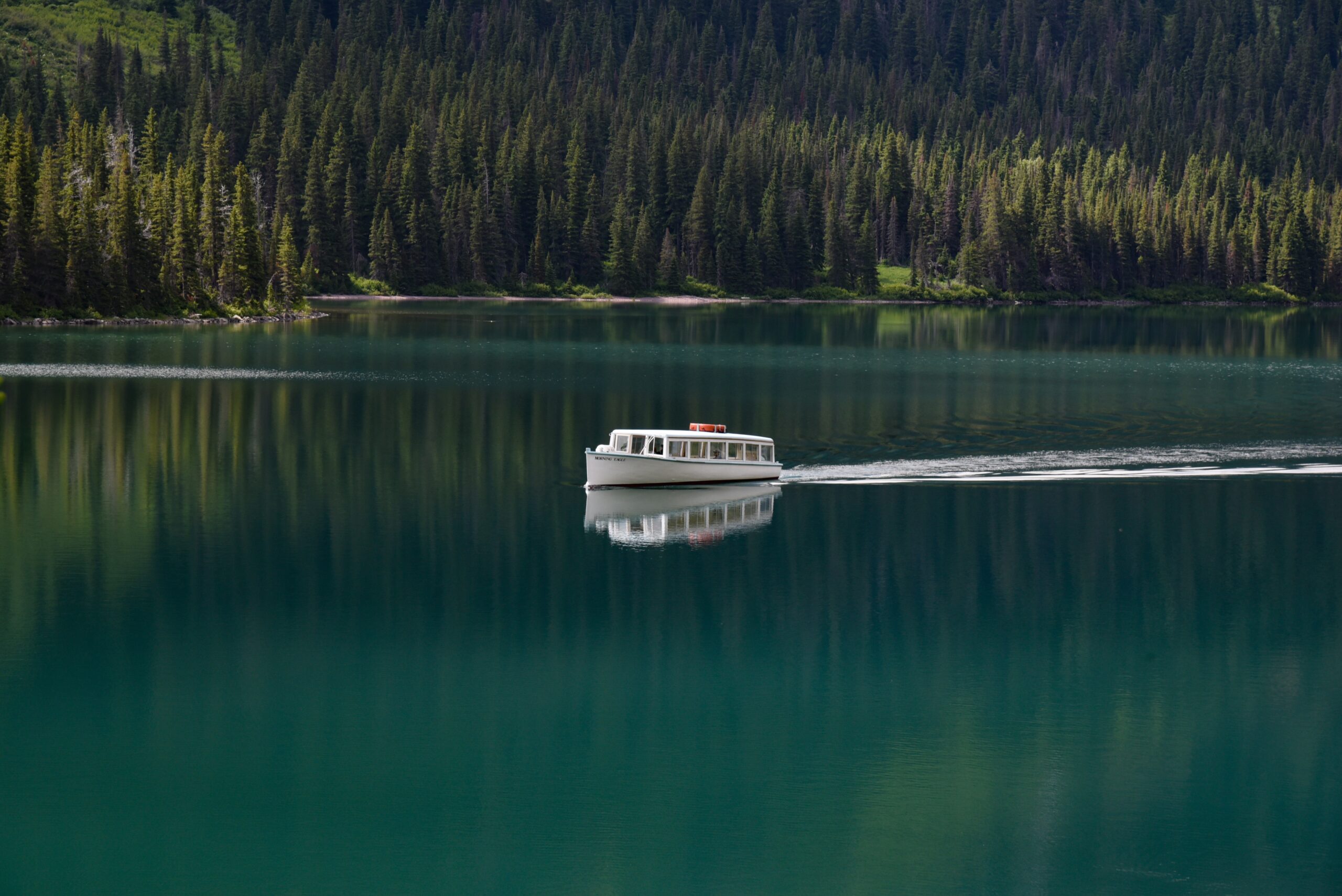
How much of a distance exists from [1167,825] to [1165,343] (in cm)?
11990

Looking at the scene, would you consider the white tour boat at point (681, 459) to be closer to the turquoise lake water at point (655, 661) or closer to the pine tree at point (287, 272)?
the turquoise lake water at point (655, 661)

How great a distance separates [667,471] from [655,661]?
22.7 m

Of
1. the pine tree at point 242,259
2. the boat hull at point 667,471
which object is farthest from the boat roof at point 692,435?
the pine tree at point 242,259

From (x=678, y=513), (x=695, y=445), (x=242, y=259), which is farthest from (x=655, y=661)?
(x=242, y=259)

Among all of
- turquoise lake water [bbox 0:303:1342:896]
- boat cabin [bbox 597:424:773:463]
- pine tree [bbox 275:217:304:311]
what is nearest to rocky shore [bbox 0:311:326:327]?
pine tree [bbox 275:217:304:311]

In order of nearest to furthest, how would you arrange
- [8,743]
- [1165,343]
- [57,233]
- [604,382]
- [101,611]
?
[8,743] < [101,611] < [604,382] < [57,233] < [1165,343]

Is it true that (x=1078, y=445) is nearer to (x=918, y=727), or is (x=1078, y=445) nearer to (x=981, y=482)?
(x=981, y=482)

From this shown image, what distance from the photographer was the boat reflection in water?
1735 inches

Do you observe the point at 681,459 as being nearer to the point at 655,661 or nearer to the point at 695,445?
the point at 695,445

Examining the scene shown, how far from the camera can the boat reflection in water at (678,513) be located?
4406 centimetres

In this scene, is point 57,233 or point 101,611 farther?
point 57,233

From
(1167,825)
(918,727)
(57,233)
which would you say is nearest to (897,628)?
(918,727)

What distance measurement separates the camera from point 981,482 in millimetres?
53281

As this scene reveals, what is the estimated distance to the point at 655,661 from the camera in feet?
98.6
